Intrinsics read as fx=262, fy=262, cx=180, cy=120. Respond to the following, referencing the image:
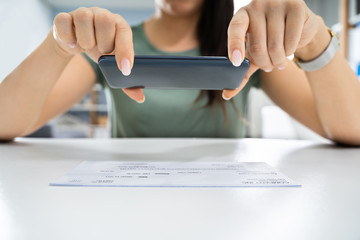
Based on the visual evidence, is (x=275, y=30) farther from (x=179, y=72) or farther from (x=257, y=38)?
(x=179, y=72)

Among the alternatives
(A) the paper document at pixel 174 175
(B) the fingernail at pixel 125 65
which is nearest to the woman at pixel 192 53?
(B) the fingernail at pixel 125 65

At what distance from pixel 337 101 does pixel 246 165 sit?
309 mm

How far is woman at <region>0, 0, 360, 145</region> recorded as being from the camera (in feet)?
1.17

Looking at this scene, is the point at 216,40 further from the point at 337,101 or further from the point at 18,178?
the point at 18,178

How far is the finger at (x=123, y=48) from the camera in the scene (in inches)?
12.5

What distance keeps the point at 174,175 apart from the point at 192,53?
56 centimetres

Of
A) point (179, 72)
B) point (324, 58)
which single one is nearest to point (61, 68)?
point (179, 72)

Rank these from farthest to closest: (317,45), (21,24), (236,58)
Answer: (21,24) < (317,45) < (236,58)

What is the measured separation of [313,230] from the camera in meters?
0.16

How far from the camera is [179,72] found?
0.33 m

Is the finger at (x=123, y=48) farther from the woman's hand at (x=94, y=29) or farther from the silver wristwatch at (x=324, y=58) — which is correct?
the silver wristwatch at (x=324, y=58)

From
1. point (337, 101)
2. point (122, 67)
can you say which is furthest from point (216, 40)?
point (122, 67)

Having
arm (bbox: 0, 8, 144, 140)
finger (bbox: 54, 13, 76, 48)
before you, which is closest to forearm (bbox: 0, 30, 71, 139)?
arm (bbox: 0, 8, 144, 140)

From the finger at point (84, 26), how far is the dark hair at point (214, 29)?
413 millimetres
